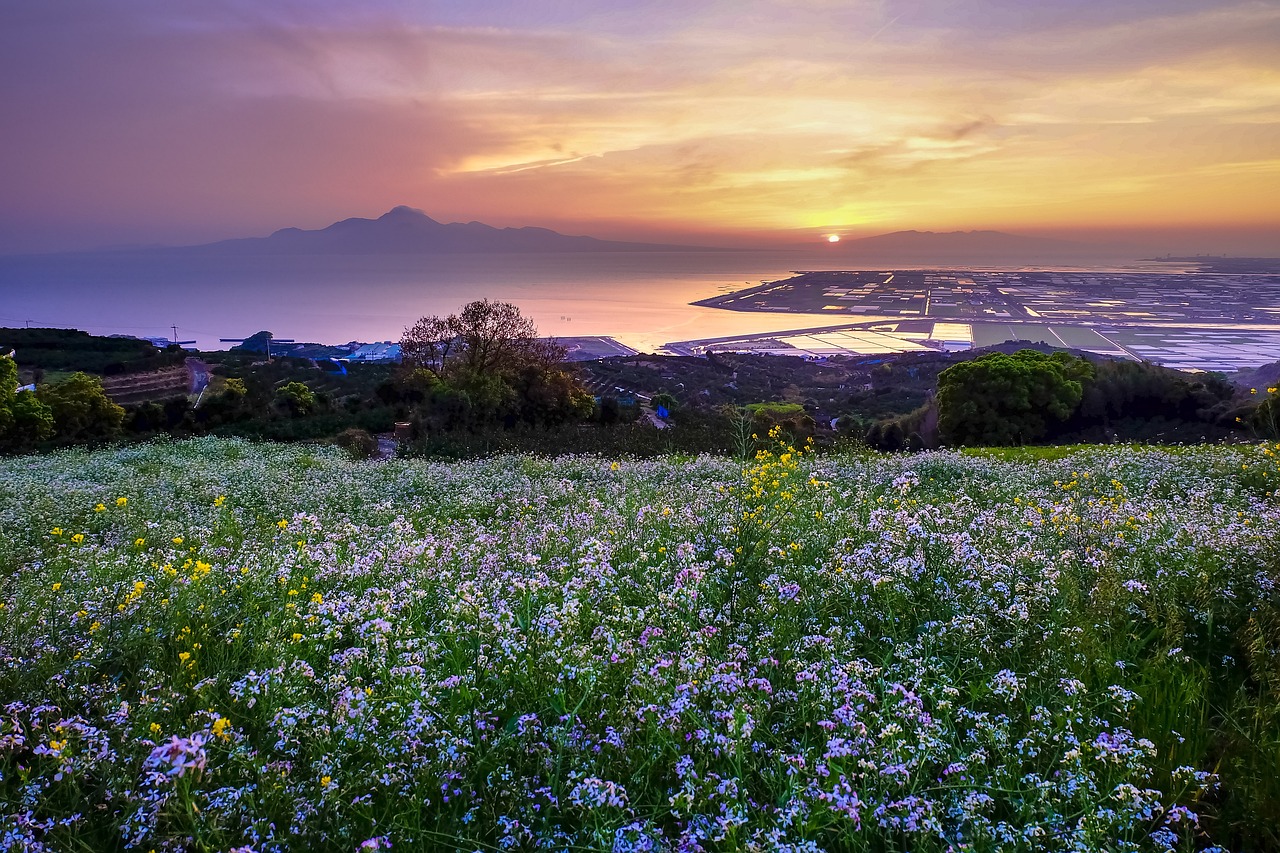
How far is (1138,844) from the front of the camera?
2225 mm

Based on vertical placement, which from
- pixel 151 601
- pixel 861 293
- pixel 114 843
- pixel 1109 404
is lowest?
pixel 1109 404

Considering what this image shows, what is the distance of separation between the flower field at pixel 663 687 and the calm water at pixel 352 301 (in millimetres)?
43750

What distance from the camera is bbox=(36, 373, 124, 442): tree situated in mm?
23500

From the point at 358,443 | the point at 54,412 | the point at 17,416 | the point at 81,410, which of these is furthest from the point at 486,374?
the point at 54,412

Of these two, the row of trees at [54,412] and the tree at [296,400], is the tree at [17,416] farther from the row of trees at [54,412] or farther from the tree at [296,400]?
the tree at [296,400]

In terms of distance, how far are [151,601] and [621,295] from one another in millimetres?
82190

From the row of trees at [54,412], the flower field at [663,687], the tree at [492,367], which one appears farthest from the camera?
the tree at [492,367]

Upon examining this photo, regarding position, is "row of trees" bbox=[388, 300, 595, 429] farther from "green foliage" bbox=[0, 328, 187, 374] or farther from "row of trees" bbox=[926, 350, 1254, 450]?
"green foliage" bbox=[0, 328, 187, 374]

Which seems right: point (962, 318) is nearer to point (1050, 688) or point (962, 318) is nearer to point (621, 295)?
point (621, 295)

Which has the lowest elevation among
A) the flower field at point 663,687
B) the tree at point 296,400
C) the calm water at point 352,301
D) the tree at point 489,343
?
the flower field at point 663,687

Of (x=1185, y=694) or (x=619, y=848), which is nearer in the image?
(x=619, y=848)

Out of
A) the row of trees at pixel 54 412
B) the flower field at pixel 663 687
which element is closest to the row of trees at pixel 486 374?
the row of trees at pixel 54 412

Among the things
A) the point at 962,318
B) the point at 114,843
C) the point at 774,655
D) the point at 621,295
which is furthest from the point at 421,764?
the point at 621,295

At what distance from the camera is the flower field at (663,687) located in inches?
91.2
